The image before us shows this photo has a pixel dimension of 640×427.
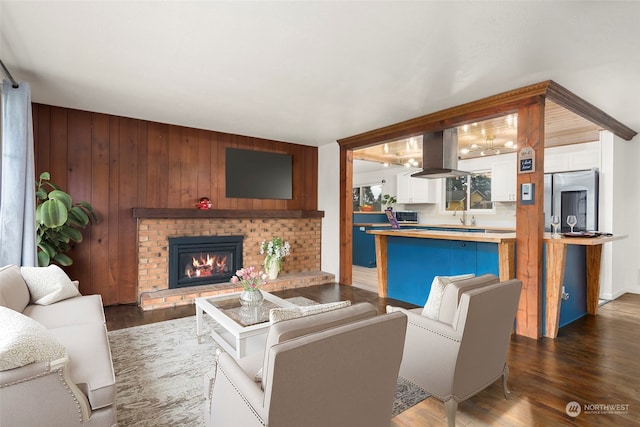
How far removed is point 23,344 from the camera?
1313 mm

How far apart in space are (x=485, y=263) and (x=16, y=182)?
14.9ft

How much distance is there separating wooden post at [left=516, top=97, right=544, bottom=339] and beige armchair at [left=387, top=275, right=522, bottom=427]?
1442 millimetres

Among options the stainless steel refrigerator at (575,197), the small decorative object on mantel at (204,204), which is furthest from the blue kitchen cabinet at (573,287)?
the small decorative object on mantel at (204,204)

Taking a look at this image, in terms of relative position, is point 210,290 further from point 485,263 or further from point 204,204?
point 485,263

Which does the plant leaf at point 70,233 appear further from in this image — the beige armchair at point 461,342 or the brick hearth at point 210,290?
the beige armchair at point 461,342

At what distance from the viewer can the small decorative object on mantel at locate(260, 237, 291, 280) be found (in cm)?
517

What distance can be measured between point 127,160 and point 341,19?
3565 millimetres

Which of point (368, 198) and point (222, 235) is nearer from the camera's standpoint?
point (222, 235)

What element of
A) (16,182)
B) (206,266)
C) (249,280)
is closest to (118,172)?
(16,182)

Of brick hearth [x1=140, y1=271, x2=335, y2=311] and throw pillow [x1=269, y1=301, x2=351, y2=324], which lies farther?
brick hearth [x1=140, y1=271, x2=335, y2=311]

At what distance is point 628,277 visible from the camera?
16.2 feet

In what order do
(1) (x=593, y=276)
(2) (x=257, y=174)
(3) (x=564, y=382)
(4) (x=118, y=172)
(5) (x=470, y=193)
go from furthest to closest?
(5) (x=470, y=193), (2) (x=257, y=174), (4) (x=118, y=172), (1) (x=593, y=276), (3) (x=564, y=382)

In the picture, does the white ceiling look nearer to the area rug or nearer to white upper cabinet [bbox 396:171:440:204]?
the area rug

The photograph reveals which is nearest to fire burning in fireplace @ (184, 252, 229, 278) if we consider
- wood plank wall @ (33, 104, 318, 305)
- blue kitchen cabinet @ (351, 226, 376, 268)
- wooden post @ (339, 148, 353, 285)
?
wood plank wall @ (33, 104, 318, 305)
